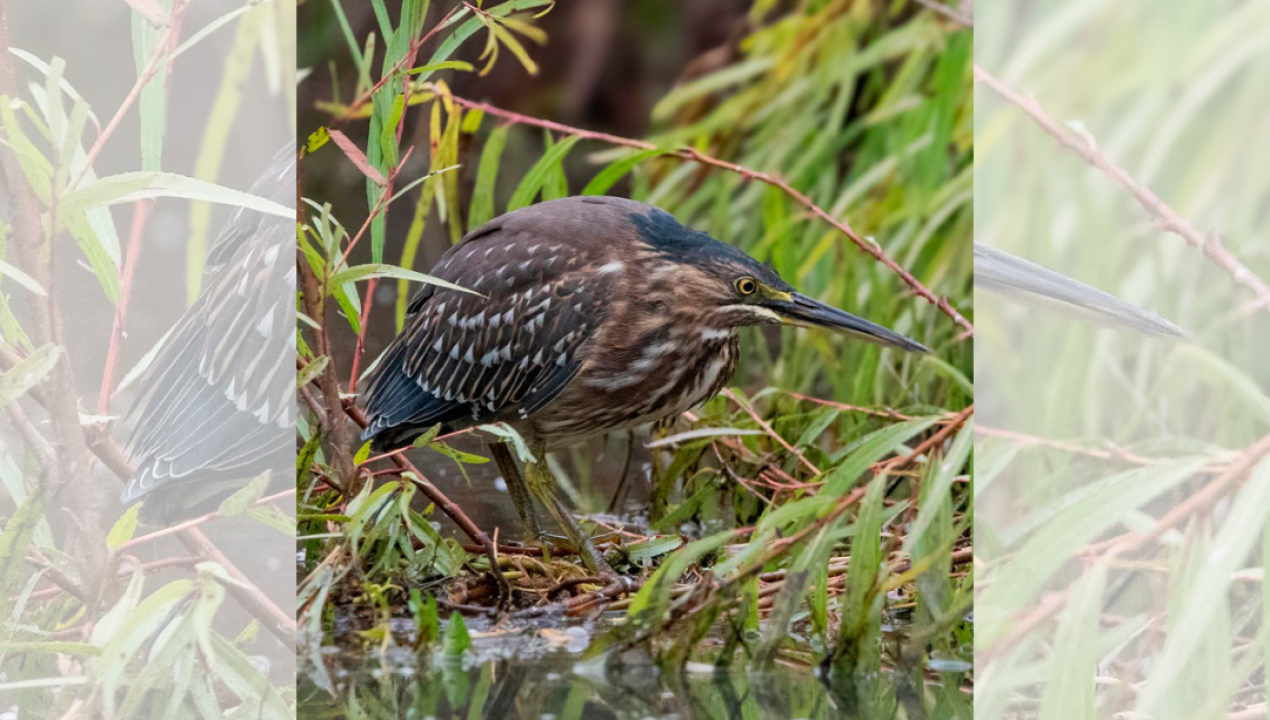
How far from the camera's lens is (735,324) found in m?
1.73

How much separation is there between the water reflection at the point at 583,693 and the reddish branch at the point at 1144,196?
485mm

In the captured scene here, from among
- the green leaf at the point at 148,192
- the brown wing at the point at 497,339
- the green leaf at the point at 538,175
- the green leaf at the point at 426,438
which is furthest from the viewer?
the green leaf at the point at 538,175

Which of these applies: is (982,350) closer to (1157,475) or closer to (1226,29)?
(1157,475)

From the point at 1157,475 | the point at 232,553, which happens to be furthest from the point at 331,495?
the point at 1157,475

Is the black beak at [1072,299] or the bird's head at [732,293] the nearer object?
the black beak at [1072,299]

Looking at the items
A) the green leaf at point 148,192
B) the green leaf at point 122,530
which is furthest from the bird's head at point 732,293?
the green leaf at point 122,530

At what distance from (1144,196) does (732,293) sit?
0.47 meters

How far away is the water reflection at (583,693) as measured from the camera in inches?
55.5

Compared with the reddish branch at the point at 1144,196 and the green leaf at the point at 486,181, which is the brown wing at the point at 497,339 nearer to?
the green leaf at the point at 486,181

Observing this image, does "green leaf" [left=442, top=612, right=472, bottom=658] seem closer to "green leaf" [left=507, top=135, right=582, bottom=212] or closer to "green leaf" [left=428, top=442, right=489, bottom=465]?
"green leaf" [left=428, top=442, right=489, bottom=465]

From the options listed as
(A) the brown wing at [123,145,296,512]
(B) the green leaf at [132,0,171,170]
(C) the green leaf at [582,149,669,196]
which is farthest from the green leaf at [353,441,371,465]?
(C) the green leaf at [582,149,669,196]

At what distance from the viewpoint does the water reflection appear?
55.5 inches

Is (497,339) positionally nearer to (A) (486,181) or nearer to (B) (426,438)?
(B) (426,438)

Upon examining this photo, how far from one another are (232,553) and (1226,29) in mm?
1056
